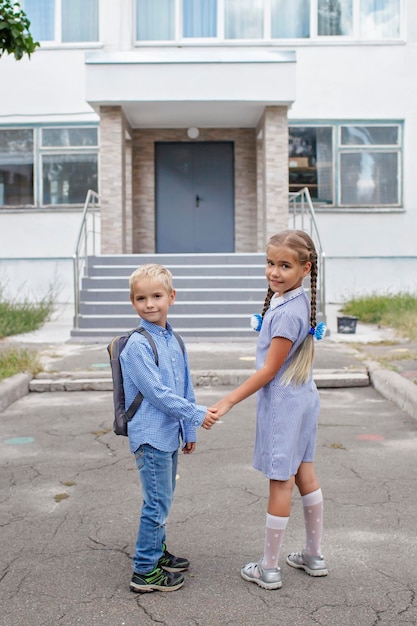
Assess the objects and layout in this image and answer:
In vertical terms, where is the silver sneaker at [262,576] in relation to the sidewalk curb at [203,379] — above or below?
below

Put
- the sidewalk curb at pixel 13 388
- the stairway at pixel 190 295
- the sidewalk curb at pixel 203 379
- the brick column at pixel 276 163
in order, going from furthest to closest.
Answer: the brick column at pixel 276 163, the stairway at pixel 190 295, the sidewalk curb at pixel 203 379, the sidewalk curb at pixel 13 388

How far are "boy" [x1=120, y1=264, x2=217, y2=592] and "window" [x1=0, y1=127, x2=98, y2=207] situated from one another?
16.3 metres

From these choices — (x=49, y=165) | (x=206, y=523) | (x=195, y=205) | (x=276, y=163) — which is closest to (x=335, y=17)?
(x=276, y=163)

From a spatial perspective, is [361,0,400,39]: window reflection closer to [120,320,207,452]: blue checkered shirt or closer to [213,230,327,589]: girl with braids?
[213,230,327,589]: girl with braids

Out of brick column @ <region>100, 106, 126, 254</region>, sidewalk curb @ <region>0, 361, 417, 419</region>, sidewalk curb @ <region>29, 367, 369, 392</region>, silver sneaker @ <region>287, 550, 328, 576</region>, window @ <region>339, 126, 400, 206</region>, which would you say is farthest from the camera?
window @ <region>339, 126, 400, 206</region>

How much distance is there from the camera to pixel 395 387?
8.16 metres

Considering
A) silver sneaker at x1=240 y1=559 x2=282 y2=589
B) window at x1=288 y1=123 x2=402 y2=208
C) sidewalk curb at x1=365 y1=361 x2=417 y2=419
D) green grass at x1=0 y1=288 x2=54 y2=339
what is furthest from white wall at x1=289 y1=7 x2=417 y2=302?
silver sneaker at x1=240 y1=559 x2=282 y2=589

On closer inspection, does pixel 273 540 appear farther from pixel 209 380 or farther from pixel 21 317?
pixel 21 317

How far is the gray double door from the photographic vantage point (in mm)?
19219

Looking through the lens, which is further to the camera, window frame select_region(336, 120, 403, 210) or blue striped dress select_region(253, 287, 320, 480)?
window frame select_region(336, 120, 403, 210)

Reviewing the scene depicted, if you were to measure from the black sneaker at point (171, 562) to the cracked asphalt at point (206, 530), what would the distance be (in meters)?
0.06

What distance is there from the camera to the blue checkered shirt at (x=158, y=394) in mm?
3494

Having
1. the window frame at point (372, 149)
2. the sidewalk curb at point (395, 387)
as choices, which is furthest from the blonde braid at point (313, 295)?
the window frame at point (372, 149)

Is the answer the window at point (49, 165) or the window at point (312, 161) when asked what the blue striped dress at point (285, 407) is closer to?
the window at point (312, 161)
